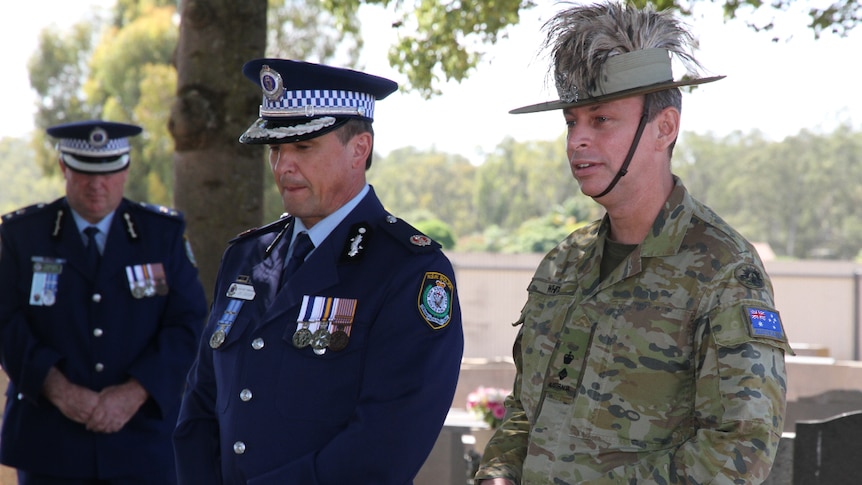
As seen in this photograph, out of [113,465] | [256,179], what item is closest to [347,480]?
[113,465]

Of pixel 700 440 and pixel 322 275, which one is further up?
pixel 322 275

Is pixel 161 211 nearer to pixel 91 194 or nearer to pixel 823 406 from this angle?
pixel 91 194

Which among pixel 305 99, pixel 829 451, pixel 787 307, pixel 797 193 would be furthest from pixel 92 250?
pixel 797 193

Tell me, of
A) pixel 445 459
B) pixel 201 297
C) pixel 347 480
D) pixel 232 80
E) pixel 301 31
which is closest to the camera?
pixel 347 480

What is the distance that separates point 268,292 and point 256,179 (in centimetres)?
294

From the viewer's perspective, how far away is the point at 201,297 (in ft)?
14.6

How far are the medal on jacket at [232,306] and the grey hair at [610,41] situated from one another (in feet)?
3.61

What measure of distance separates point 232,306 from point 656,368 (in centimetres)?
126

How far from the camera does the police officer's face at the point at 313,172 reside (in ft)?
8.73

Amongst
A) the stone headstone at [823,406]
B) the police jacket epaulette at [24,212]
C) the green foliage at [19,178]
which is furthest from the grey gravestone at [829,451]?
the green foliage at [19,178]

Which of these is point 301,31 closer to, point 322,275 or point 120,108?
point 120,108

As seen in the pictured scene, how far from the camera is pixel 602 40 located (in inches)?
99.0

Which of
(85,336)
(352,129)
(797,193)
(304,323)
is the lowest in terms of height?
(85,336)

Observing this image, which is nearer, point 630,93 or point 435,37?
point 630,93
